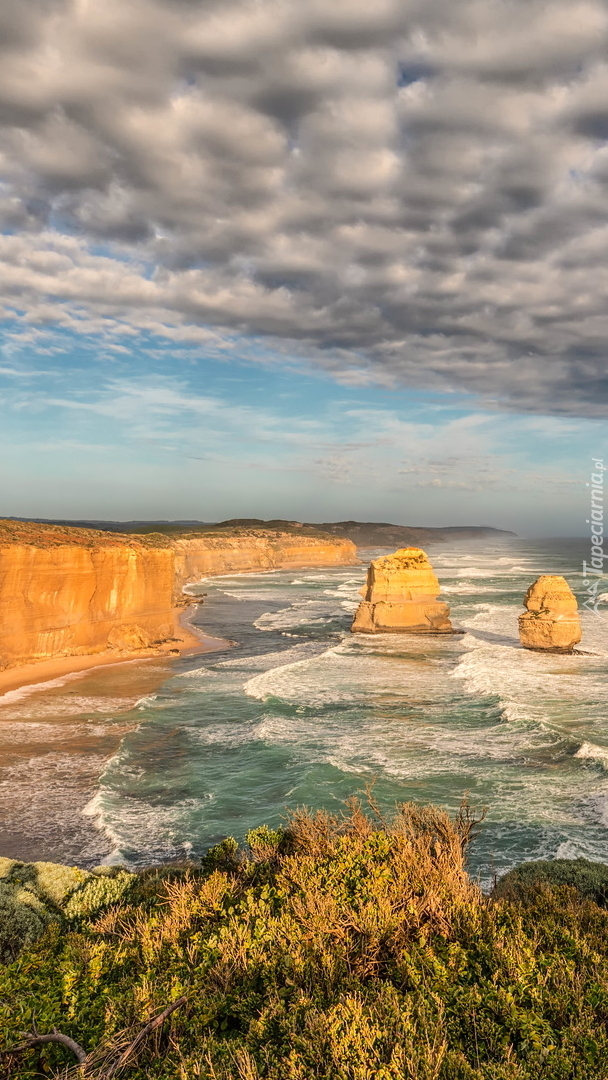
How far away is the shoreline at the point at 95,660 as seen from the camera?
32406mm

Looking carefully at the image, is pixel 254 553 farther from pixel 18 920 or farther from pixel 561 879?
pixel 18 920

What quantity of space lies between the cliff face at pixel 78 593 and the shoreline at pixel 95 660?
0.52 meters

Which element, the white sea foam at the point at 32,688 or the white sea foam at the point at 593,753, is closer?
the white sea foam at the point at 593,753

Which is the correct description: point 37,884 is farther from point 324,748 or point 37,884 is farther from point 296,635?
point 296,635

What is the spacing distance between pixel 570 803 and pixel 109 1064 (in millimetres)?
16134

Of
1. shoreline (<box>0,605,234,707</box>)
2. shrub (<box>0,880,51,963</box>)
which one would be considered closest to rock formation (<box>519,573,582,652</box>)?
shoreline (<box>0,605,234,707</box>)

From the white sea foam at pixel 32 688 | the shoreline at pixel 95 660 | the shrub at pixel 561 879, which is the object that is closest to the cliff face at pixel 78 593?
the shoreline at pixel 95 660

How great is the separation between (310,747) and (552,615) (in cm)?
2055

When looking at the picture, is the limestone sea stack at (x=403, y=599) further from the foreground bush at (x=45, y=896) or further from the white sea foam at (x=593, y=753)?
the foreground bush at (x=45, y=896)

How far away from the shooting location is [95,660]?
37.8 m

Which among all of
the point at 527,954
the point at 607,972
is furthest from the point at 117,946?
the point at 607,972

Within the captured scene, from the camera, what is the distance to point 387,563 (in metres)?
46.9

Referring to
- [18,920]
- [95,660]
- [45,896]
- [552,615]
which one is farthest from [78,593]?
[18,920]

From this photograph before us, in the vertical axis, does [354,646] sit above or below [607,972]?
below
